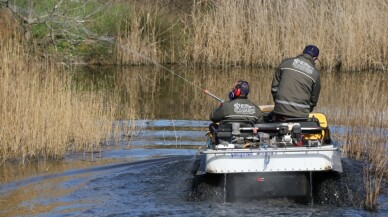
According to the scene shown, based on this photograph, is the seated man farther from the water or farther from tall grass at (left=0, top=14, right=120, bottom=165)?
tall grass at (left=0, top=14, right=120, bottom=165)

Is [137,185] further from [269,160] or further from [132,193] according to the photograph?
[269,160]

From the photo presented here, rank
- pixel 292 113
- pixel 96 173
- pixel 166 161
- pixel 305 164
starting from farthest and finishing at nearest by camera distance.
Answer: pixel 166 161 → pixel 96 173 → pixel 292 113 → pixel 305 164

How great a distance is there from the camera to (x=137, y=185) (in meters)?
11.8

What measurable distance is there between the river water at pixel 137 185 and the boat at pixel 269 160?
176 millimetres

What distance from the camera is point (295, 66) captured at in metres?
11.8

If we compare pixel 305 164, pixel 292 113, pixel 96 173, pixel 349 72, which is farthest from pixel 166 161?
pixel 349 72

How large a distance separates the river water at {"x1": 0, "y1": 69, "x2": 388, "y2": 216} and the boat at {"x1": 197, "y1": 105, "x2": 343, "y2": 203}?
0.18m

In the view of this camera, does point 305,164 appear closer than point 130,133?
Yes

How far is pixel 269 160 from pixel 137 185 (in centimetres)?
229

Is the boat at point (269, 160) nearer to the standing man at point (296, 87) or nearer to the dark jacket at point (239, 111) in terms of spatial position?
the dark jacket at point (239, 111)

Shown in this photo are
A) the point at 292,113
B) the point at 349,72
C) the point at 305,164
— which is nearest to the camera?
the point at 305,164

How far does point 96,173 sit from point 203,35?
1425cm

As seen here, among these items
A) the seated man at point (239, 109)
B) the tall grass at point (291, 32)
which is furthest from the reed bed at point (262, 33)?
the seated man at point (239, 109)

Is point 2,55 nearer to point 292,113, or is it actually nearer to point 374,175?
point 292,113
